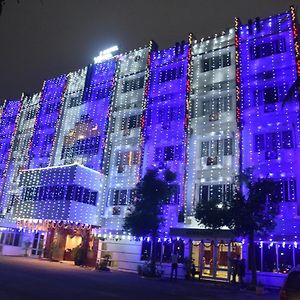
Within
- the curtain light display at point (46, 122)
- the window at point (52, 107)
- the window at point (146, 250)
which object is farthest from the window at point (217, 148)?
the window at point (52, 107)

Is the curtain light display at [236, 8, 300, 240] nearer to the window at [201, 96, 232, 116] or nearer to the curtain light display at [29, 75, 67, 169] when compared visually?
the window at [201, 96, 232, 116]

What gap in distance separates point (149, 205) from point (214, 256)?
5.85m

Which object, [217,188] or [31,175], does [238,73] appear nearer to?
[217,188]

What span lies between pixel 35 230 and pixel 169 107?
18768 millimetres

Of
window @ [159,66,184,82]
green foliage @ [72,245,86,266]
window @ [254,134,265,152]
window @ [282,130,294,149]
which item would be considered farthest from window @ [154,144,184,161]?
green foliage @ [72,245,86,266]

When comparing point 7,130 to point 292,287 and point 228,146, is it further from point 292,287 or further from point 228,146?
point 292,287

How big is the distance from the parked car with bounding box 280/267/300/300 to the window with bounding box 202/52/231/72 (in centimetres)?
2399

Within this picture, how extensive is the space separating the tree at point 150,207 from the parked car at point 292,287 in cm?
1722

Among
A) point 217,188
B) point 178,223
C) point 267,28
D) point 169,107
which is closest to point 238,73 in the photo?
point 267,28

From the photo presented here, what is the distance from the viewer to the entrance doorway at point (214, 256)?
24.7 metres

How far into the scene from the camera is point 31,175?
34062mm

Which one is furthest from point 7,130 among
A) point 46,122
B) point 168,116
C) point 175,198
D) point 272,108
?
point 272,108

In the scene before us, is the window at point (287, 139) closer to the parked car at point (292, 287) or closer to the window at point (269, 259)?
the window at point (269, 259)

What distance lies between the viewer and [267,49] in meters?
27.8
